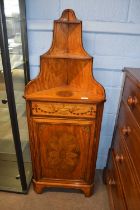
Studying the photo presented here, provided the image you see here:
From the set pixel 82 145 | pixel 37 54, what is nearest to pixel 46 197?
pixel 82 145

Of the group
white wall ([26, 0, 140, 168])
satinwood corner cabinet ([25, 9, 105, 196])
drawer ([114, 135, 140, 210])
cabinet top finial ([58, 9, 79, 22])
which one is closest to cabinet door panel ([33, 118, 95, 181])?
satinwood corner cabinet ([25, 9, 105, 196])

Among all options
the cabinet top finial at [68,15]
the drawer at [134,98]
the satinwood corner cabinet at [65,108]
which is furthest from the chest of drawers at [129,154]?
the cabinet top finial at [68,15]

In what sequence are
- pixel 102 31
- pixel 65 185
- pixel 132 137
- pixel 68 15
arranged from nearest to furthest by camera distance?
1. pixel 132 137
2. pixel 68 15
3. pixel 102 31
4. pixel 65 185

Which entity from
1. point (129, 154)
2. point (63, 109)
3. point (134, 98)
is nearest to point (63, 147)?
point (63, 109)

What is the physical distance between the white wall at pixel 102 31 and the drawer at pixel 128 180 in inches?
22.5

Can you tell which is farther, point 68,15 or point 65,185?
point 65,185

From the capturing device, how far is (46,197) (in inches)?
61.5

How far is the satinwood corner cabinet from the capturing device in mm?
1187

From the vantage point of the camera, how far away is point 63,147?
1.34m

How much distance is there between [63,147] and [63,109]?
321mm

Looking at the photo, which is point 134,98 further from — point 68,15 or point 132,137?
point 68,15

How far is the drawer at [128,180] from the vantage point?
0.90 meters

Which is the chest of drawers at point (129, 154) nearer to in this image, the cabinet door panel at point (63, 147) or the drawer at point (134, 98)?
the drawer at point (134, 98)

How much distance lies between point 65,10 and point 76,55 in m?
0.29
